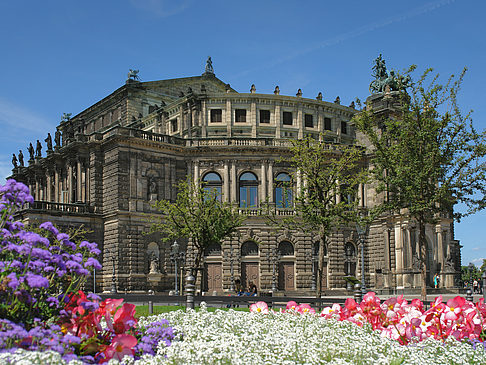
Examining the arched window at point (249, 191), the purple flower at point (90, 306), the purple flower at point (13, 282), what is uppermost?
the arched window at point (249, 191)

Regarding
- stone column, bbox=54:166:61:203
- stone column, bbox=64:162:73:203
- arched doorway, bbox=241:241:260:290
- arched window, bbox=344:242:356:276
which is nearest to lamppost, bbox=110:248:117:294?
stone column, bbox=64:162:73:203

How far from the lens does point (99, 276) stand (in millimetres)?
55375

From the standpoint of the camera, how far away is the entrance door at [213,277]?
5794 centimetres

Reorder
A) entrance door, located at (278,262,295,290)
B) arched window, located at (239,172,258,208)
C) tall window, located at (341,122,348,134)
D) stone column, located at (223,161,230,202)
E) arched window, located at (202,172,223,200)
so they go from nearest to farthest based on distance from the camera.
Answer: entrance door, located at (278,262,295,290) < stone column, located at (223,161,230,202) < arched window, located at (202,172,223,200) < arched window, located at (239,172,258,208) < tall window, located at (341,122,348,134)

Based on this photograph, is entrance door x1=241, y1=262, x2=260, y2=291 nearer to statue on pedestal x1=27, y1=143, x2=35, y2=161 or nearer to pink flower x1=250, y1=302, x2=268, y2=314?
statue on pedestal x1=27, y1=143, x2=35, y2=161

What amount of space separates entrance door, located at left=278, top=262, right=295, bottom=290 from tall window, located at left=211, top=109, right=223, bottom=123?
16.7 meters

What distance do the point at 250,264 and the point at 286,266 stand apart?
3.75m

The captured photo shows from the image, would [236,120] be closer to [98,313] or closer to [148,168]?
[148,168]

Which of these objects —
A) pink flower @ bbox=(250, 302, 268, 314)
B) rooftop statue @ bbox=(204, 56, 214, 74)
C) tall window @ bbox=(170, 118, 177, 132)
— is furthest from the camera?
rooftop statue @ bbox=(204, 56, 214, 74)

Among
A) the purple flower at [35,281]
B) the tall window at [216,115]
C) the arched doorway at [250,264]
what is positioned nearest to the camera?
the purple flower at [35,281]

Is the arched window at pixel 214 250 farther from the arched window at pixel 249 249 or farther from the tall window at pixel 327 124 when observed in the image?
the tall window at pixel 327 124

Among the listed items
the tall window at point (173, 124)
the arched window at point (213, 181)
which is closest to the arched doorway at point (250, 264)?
the arched window at point (213, 181)

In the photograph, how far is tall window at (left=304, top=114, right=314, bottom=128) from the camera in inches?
2633

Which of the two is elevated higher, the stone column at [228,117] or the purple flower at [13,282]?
the stone column at [228,117]
